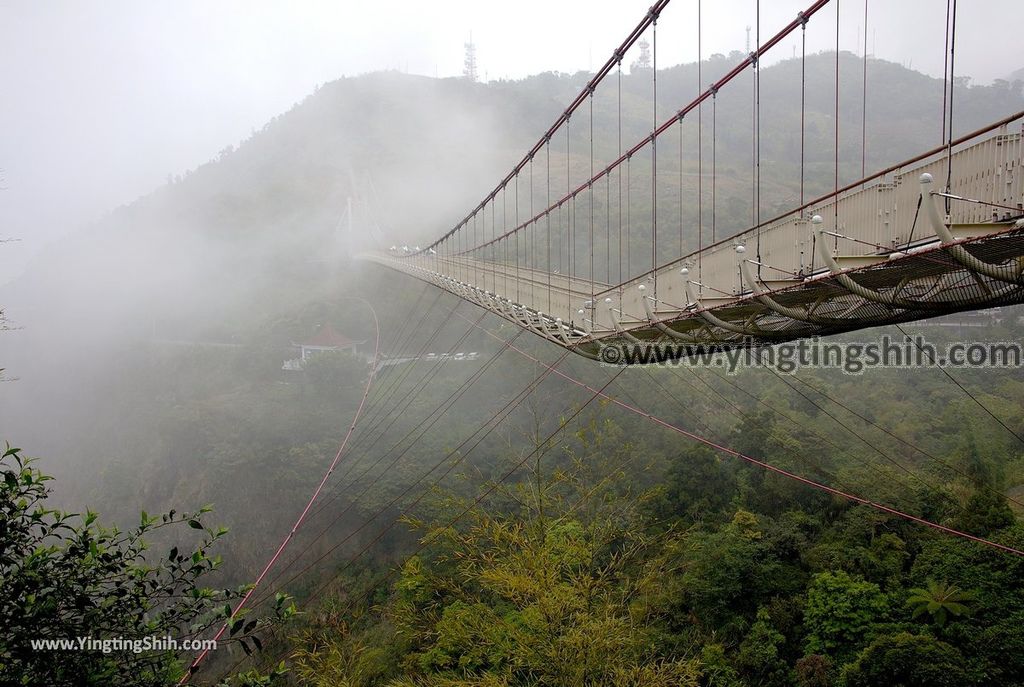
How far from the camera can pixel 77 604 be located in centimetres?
198

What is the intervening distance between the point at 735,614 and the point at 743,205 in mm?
14482

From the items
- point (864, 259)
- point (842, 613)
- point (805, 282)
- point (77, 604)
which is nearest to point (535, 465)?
point (842, 613)

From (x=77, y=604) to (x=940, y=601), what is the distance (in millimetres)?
6851

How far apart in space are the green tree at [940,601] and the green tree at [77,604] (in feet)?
20.2

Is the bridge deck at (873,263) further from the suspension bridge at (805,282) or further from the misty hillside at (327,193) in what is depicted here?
the misty hillside at (327,193)

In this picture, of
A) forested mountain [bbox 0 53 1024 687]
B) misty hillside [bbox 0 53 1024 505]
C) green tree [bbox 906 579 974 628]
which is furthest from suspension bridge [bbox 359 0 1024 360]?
misty hillside [bbox 0 53 1024 505]

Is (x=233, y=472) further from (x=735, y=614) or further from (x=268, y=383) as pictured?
(x=735, y=614)

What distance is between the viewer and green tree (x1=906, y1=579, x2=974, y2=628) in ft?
20.0

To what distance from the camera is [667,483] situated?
954cm

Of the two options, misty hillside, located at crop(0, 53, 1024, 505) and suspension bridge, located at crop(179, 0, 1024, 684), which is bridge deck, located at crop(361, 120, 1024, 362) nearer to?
suspension bridge, located at crop(179, 0, 1024, 684)

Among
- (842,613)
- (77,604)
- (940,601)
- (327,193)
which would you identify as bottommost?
(842,613)

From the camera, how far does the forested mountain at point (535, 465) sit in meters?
6.19

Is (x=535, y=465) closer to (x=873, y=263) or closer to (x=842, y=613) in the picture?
(x=842, y=613)

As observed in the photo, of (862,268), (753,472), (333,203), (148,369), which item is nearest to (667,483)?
(753,472)
